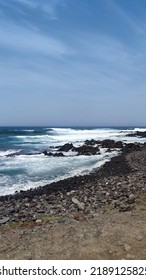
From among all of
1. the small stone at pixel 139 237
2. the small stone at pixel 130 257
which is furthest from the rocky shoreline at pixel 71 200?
the small stone at pixel 130 257

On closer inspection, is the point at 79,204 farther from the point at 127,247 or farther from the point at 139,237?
the point at 127,247

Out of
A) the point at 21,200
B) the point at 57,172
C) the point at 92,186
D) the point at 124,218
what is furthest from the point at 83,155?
the point at 124,218

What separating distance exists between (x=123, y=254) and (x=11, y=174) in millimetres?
13289

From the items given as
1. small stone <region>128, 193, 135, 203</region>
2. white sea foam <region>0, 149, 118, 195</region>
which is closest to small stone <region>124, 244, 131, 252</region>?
small stone <region>128, 193, 135, 203</region>

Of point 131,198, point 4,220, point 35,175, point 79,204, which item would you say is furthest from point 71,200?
point 35,175

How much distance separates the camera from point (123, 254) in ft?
17.5

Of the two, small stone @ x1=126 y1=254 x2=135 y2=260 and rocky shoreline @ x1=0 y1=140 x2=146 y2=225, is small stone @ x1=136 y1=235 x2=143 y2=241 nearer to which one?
small stone @ x1=126 y1=254 x2=135 y2=260

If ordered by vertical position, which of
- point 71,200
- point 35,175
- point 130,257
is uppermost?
point 130,257

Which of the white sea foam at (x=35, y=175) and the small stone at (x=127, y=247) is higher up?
the small stone at (x=127, y=247)

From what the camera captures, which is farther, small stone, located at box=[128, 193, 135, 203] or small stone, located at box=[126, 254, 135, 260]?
small stone, located at box=[128, 193, 135, 203]

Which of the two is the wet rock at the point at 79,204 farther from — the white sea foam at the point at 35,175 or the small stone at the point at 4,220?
the white sea foam at the point at 35,175

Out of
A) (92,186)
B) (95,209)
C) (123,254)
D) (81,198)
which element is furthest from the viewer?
(92,186)

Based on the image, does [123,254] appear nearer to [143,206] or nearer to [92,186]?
[143,206]

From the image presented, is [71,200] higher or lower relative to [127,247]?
lower
